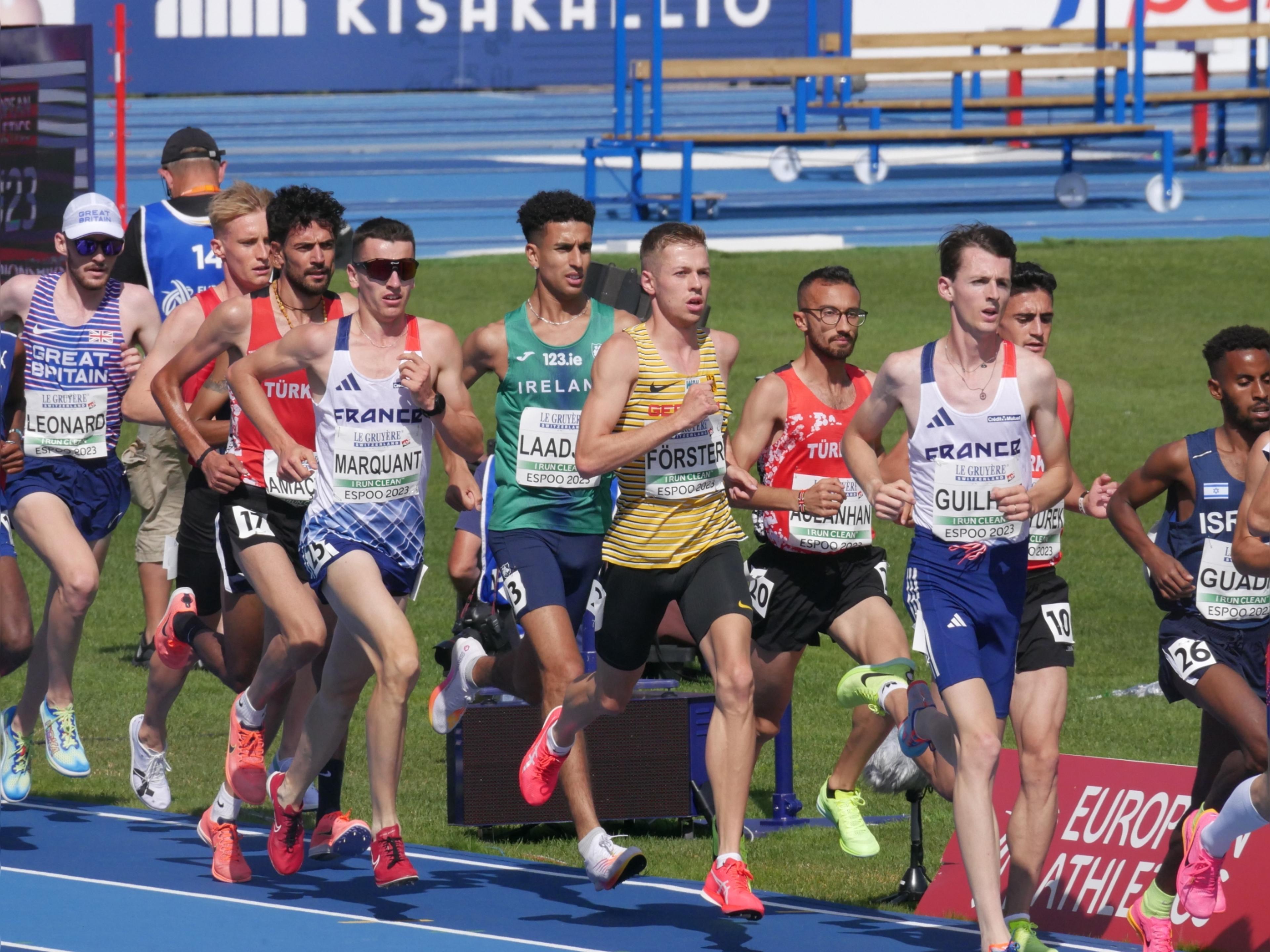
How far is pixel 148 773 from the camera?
27.3ft

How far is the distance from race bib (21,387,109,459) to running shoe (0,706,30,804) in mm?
1056

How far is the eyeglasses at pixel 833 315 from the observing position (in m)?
7.52

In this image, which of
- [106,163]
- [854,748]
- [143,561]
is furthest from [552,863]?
[106,163]

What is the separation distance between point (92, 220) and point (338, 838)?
287 cm

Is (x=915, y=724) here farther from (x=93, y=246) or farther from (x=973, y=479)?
(x=93, y=246)

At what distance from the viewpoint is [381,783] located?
672cm

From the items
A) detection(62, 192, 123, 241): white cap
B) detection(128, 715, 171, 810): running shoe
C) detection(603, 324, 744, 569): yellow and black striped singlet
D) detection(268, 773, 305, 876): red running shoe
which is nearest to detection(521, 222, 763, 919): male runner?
detection(603, 324, 744, 569): yellow and black striped singlet

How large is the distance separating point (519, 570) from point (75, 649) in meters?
2.27

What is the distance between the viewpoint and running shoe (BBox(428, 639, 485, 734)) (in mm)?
7938

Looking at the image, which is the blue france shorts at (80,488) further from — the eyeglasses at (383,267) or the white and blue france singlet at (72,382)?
the eyeglasses at (383,267)

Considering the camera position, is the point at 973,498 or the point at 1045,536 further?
the point at 1045,536

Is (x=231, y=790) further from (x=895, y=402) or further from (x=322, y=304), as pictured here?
(x=895, y=402)

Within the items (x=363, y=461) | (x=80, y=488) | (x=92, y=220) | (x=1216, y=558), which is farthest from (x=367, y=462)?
(x=1216, y=558)

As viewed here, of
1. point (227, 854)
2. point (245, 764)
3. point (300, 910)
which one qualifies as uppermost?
point (245, 764)
